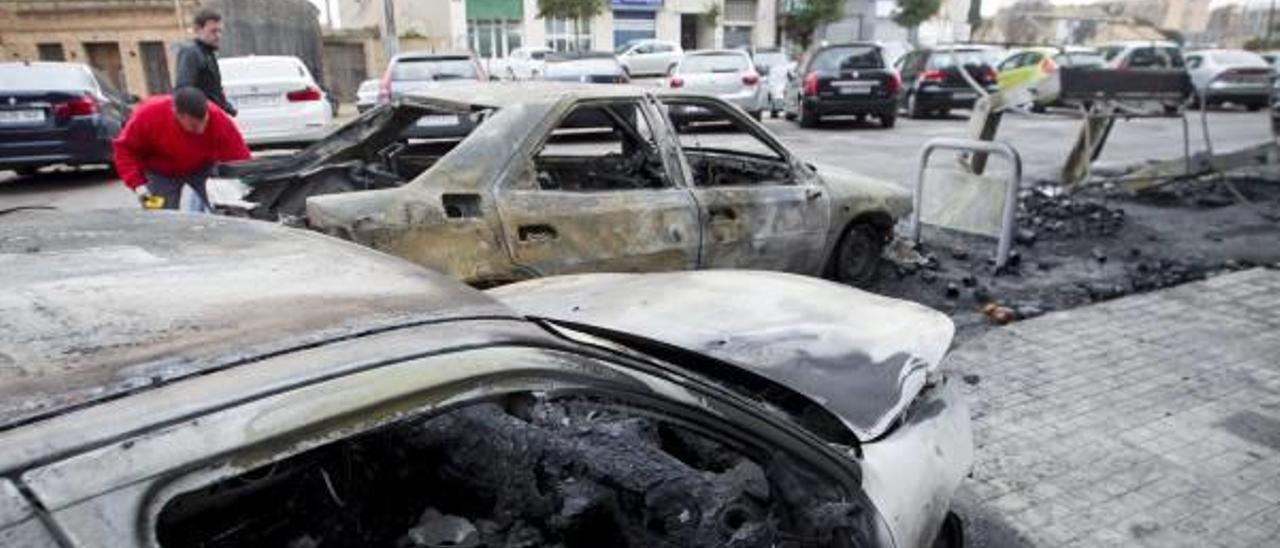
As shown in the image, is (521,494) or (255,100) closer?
(521,494)

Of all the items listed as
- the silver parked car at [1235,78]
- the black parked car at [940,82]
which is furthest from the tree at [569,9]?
the silver parked car at [1235,78]

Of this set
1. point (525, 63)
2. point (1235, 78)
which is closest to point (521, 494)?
Result: point (525, 63)

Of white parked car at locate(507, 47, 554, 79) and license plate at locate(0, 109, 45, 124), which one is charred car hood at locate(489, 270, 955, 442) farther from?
white parked car at locate(507, 47, 554, 79)

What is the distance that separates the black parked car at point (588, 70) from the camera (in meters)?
16.6

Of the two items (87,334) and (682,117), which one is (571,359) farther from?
(682,117)

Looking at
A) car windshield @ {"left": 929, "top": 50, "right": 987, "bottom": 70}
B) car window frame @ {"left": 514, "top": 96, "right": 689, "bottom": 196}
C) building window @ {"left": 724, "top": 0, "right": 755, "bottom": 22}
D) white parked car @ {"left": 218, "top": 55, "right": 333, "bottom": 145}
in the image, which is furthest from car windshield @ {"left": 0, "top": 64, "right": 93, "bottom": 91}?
building window @ {"left": 724, "top": 0, "right": 755, "bottom": 22}

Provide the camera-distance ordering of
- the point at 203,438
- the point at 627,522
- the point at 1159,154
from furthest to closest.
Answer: the point at 1159,154, the point at 627,522, the point at 203,438

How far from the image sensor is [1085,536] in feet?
9.80

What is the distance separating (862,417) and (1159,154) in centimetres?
1316

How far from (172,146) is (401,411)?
463 centimetres

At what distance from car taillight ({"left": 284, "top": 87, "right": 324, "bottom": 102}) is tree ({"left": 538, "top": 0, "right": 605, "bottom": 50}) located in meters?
23.6

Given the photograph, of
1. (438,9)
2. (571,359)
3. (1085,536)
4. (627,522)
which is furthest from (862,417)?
(438,9)

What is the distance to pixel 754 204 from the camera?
4559 millimetres

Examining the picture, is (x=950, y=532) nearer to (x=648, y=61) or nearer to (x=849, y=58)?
(x=849, y=58)
